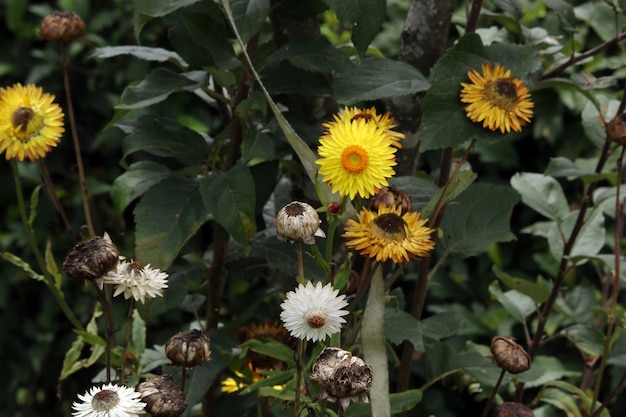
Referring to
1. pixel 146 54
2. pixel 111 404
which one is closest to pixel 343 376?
pixel 111 404

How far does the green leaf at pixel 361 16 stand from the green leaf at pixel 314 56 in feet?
0.25

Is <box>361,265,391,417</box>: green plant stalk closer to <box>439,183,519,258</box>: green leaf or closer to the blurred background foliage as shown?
the blurred background foliage

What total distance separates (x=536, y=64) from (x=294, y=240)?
0.39 meters

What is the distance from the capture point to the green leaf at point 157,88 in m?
0.93

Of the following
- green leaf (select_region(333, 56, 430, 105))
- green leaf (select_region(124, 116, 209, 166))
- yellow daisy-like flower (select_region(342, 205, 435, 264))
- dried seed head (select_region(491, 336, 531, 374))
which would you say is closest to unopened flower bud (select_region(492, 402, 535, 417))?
dried seed head (select_region(491, 336, 531, 374))

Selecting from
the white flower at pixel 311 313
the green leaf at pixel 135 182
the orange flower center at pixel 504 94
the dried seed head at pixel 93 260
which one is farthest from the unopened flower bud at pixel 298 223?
the green leaf at pixel 135 182

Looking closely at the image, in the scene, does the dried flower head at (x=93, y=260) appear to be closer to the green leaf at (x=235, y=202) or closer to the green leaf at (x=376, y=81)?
the green leaf at (x=235, y=202)

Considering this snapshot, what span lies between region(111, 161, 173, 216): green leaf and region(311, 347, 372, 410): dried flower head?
43 centimetres

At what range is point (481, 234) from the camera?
1.02 metres

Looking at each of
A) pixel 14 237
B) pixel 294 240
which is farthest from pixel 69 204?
pixel 294 240

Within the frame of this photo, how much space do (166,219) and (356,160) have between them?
0.31 meters

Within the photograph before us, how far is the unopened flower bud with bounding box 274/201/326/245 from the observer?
0.68 meters

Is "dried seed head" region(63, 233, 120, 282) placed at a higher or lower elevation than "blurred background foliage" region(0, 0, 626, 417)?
lower

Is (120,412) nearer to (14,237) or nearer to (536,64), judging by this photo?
(536,64)
